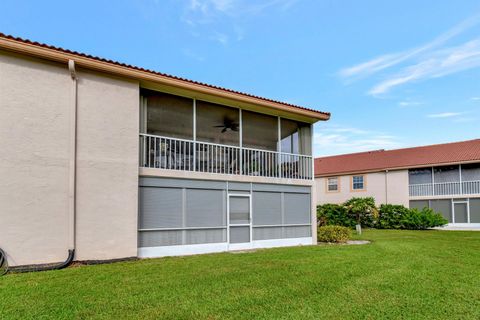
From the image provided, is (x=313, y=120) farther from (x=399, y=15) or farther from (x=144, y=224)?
(x=144, y=224)

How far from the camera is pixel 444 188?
22547 millimetres

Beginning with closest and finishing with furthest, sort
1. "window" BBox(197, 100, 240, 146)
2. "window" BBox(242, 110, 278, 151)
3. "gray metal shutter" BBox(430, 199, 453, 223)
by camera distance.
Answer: "window" BBox(197, 100, 240, 146) → "window" BBox(242, 110, 278, 151) → "gray metal shutter" BBox(430, 199, 453, 223)

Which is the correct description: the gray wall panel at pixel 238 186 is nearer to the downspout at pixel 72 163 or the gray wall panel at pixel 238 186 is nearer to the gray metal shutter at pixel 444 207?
the downspout at pixel 72 163

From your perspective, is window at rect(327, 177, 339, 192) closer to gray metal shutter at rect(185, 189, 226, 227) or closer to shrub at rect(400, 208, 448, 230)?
shrub at rect(400, 208, 448, 230)

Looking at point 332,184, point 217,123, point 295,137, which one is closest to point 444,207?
point 332,184

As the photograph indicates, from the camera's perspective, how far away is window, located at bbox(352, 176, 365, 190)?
26266 mm

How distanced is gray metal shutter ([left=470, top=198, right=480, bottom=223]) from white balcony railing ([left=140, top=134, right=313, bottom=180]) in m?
14.7

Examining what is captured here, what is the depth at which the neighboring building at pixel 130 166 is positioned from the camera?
24.9 feet

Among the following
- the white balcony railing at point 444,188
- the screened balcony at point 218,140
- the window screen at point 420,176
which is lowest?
the white balcony railing at point 444,188

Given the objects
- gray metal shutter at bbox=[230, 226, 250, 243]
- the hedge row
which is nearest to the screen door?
gray metal shutter at bbox=[230, 226, 250, 243]

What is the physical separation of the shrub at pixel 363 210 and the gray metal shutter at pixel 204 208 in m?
13.4

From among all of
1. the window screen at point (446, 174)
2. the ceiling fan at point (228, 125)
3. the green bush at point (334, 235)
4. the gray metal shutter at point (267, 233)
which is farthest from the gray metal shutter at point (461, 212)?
the ceiling fan at point (228, 125)

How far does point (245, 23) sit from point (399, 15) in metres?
5.62

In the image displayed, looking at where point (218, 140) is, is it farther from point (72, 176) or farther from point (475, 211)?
point (475, 211)
